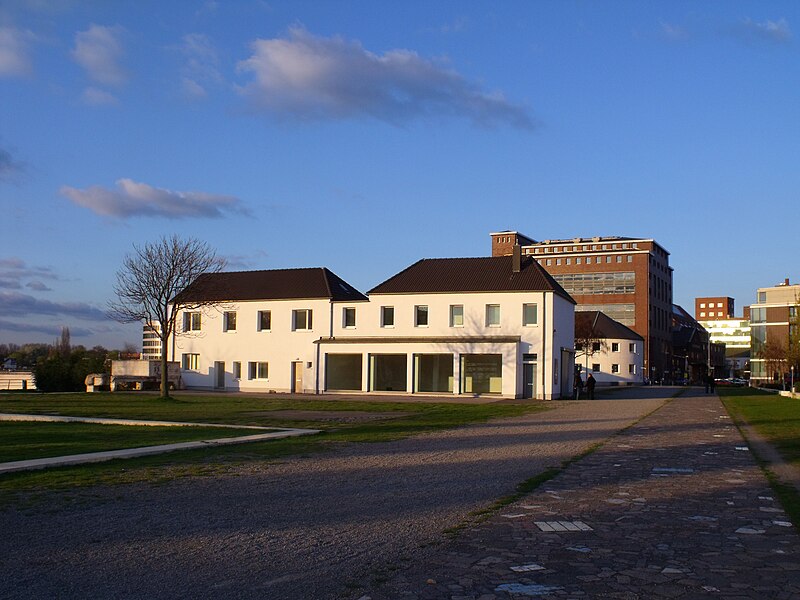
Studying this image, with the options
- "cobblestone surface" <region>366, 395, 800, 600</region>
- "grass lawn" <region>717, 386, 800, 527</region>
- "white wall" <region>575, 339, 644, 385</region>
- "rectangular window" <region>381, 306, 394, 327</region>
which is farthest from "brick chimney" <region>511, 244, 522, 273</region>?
"white wall" <region>575, 339, 644, 385</region>

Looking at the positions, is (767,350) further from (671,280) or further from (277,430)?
(277,430)

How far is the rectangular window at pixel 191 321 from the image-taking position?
193 ft

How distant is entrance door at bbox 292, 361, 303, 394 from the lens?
178ft

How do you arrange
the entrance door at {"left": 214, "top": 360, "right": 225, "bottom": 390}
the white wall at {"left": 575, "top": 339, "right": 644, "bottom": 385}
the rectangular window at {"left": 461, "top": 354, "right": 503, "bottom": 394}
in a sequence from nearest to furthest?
the rectangular window at {"left": 461, "top": 354, "right": 503, "bottom": 394} → the entrance door at {"left": 214, "top": 360, "right": 225, "bottom": 390} → the white wall at {"left": 575, "top": 339, "right": 644, "bottom": 385}

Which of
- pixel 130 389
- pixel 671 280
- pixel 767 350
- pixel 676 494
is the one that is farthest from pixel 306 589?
pixel 671 280

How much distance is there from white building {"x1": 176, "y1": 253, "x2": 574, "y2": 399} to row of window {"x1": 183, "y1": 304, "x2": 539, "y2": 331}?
0.07 metres

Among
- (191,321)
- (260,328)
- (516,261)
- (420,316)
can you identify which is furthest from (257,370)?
(516,261)

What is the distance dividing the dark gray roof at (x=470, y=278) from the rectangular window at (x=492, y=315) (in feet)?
3.58

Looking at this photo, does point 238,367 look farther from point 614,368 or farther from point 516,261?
point 614,368

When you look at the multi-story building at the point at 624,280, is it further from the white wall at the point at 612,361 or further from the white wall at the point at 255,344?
the white wall at the point at 255,344

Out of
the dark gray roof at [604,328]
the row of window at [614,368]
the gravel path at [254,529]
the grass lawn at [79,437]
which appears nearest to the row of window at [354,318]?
the grass lawn at [79,437]

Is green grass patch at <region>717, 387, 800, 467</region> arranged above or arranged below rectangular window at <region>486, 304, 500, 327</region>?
below

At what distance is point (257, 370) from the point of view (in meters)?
56.4

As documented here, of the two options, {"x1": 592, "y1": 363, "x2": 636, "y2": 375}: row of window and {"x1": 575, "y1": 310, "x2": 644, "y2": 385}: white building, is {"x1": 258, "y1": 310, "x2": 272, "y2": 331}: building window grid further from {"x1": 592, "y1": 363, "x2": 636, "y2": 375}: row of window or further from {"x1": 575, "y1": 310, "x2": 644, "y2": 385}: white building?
{"x1": 592, "y1": 363, "x2": 636, "y2": 375}: row of window
